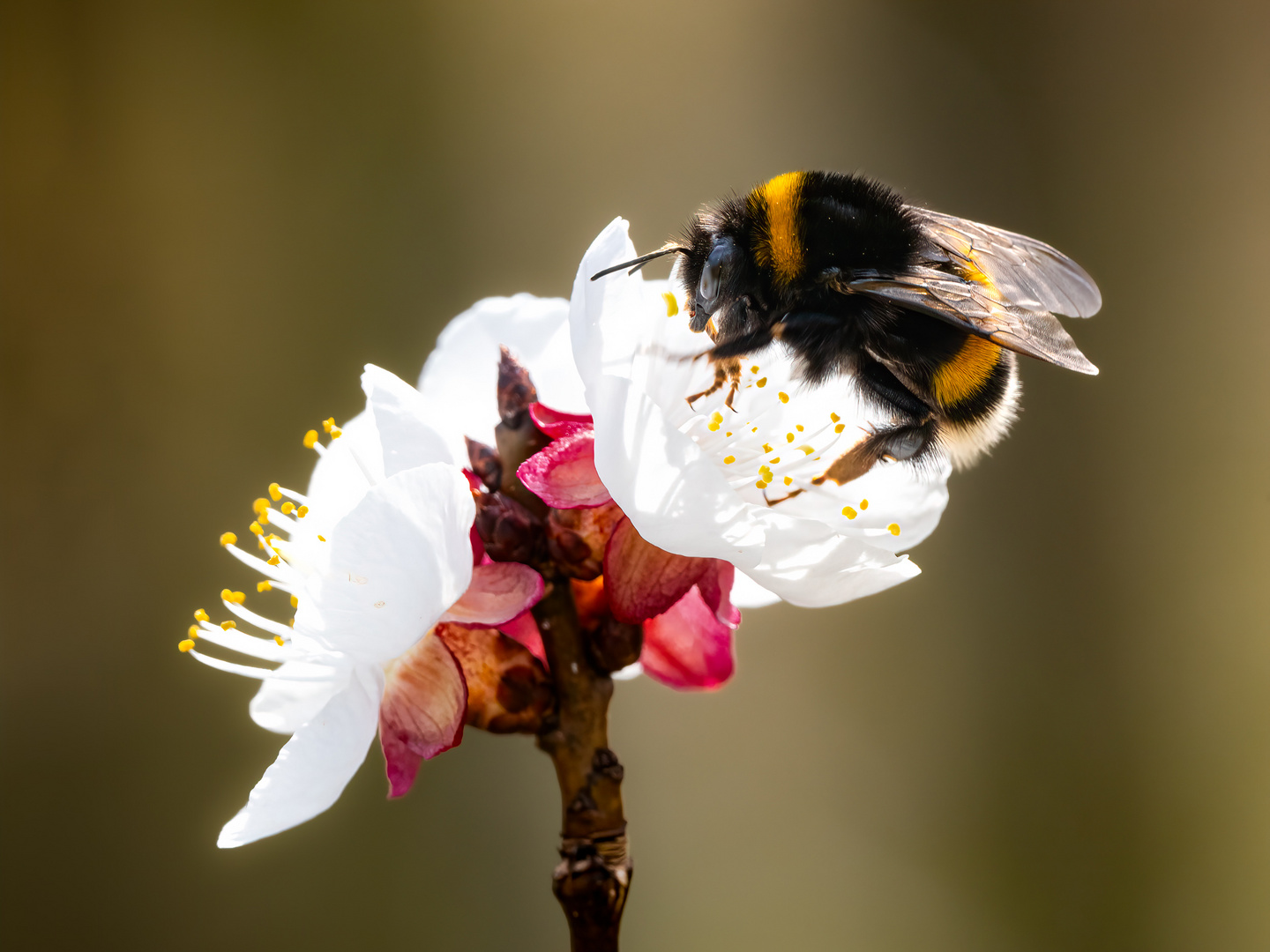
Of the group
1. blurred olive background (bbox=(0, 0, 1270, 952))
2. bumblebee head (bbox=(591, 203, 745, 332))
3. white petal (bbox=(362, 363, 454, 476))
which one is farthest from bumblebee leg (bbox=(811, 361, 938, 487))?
blurred olive background (bbox=(0, 0, 1270, 952))

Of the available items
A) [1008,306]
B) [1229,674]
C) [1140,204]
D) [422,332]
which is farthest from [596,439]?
[1140,204]

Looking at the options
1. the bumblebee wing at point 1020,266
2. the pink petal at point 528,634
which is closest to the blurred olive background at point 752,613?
the bumblebee wing at point 1020,266

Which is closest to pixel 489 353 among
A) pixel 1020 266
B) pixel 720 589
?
pixel 720 589

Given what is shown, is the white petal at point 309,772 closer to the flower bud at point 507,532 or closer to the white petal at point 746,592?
the flower bud at point 507,532

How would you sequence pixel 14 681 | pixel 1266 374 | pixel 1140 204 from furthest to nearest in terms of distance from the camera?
pixel 1140 204 → pixel 1266 374 → pixel 14 681

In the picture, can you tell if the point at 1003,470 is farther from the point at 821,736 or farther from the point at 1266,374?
the point at 821,736

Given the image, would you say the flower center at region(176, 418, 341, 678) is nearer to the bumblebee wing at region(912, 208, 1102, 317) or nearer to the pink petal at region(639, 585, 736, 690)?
the pink petal at region(639, 585, 736, 690)
